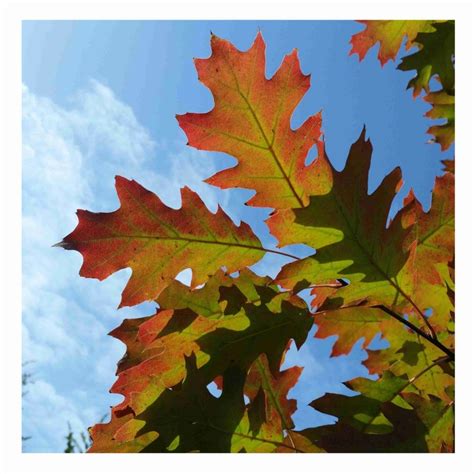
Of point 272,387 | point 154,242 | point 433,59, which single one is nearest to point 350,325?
point 272,387

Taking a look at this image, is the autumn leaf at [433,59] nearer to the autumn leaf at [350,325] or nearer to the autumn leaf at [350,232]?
→ the autumn leaf at [350,325]

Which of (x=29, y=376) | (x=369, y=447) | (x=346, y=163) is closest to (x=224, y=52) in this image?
(x=346, y=163)

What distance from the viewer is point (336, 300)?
3.80 ft

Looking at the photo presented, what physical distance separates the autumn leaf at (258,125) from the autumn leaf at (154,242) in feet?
0.32

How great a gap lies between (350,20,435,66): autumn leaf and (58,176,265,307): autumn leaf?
146 centimetres

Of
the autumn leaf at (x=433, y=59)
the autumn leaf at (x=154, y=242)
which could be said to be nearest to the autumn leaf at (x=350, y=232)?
the autumn leaf at (x=154, y=242)

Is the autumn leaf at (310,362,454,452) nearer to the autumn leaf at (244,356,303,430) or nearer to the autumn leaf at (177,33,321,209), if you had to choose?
the autumn leaf at (244,356,303,430)

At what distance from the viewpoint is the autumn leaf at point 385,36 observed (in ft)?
7.68

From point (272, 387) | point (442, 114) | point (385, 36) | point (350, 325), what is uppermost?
point (385, 36)

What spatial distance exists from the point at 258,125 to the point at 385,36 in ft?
4.94

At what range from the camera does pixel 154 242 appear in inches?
48.5

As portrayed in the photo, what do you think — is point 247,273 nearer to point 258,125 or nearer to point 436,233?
point 258,125

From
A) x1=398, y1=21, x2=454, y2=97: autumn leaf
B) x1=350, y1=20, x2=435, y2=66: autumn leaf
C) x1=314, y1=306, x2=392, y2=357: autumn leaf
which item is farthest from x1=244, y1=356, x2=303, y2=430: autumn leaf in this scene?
x1=350, y1=20, x2=435, y2=66: autumn leaf

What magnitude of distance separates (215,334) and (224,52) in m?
0.56
